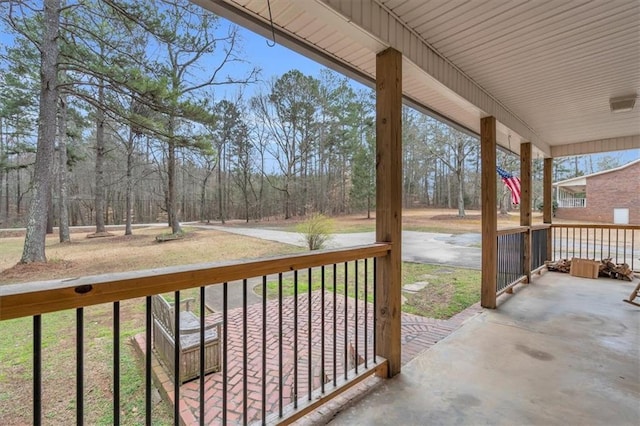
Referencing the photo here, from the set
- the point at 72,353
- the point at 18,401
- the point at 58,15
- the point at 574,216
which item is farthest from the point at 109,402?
the point at 574,216

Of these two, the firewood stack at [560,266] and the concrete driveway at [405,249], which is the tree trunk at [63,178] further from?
the firewood stack at [560,266]

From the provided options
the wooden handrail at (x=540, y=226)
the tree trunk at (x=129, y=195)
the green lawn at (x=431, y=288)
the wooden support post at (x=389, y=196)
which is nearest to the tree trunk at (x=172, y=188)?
the tree trunk at (x=129, y=195)

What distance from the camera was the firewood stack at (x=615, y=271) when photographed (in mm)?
4859

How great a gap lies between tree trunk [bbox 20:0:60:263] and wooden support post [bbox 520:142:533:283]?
5.59 m

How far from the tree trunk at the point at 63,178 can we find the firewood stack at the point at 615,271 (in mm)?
7563

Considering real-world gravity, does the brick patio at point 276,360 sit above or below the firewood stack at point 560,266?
below

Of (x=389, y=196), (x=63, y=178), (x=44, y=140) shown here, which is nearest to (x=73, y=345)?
(x=63, y=178)

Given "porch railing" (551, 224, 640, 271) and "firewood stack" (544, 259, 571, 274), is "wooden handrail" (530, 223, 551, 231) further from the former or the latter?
"firewood stack" (544, 259, 571, 274)

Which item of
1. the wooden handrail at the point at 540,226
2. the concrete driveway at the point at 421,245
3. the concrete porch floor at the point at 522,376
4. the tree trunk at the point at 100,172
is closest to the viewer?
the concrete porch floor at the point at 522,376

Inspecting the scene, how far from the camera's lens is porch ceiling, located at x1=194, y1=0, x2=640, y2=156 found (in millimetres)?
1796

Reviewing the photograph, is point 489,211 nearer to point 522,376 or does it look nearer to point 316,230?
point 522,376

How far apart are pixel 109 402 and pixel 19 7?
303cm

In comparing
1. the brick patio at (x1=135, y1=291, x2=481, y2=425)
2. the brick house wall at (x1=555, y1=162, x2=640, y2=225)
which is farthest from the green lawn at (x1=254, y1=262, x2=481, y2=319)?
the brick house wall at (x1=555, y1=162, x2=640, y2=225)

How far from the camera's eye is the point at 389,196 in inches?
79.3
